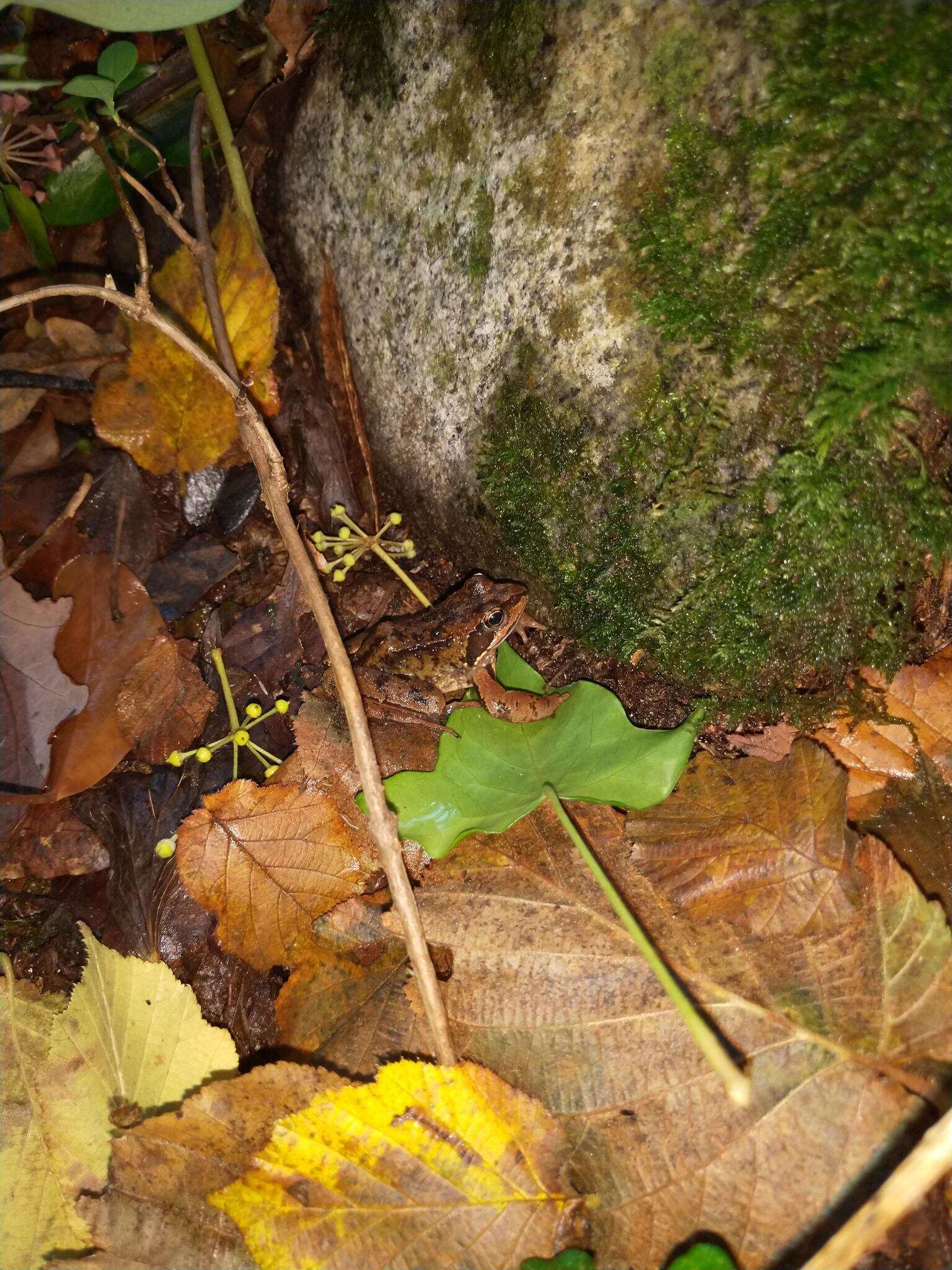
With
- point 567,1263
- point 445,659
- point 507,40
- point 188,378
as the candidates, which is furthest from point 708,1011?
point 188,378

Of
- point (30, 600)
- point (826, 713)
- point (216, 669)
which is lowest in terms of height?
point (826, 713)

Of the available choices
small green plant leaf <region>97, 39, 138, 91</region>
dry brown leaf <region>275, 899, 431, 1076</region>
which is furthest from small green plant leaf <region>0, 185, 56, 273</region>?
dry brown leaf <region>275, 899, 431, 1076</region>

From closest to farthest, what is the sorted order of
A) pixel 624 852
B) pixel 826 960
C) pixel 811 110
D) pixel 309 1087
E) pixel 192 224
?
pixel 811 110
pixel 826 960
pixel 309 1087
pixel 624 852
pixel 192 224

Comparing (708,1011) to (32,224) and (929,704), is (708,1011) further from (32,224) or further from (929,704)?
(32,224)

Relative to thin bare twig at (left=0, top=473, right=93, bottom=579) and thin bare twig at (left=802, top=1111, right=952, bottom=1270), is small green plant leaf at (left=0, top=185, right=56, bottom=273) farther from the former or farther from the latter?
thin bare twig at (left=802, top=1111, right=952, bottom=1270)

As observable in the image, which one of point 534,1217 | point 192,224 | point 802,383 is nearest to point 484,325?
point 802,383

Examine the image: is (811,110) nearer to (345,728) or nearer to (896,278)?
(896,278)

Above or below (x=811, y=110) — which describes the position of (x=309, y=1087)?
below
